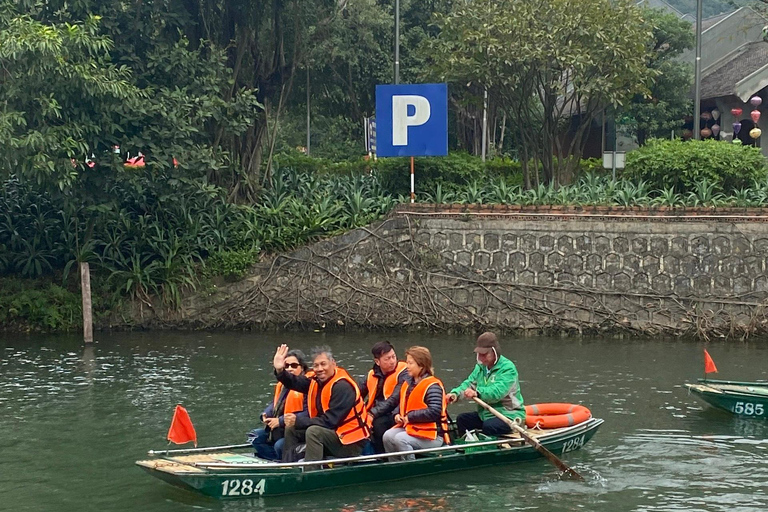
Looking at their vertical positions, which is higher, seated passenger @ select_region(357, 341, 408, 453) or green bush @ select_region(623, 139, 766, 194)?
green bush @ select_region(623, 139, 766, 194)

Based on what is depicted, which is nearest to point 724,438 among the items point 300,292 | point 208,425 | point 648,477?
point 648,477

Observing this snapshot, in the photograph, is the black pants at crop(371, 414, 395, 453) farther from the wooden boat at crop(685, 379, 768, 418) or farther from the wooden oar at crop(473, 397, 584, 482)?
the wooden boat at crop(685, 379, 768, 418)

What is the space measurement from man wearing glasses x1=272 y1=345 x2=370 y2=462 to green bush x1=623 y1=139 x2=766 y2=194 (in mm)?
13847

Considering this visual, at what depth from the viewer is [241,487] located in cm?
1080

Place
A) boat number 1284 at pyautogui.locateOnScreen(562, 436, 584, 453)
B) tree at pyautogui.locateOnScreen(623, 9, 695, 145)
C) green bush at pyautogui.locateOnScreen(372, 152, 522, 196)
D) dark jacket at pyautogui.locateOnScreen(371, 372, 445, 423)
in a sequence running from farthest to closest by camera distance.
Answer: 1. tree at pyautogui.locateOnScreen(623, 9, 695, 145)
2. green bush at pyautogui.locateOnScreen(372, 152, 522, 196)
3. boat number 1284 at pyautogui.locateOnScreen(562, 436, 584, 453)
4. dark jacket at pyautogui.locateOnScreen(371, 372, 445, 423)

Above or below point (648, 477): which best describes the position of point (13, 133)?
above

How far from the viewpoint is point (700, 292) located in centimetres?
2141

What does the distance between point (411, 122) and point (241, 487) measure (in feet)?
45.1

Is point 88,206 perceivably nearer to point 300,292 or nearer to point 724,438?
point 300,292

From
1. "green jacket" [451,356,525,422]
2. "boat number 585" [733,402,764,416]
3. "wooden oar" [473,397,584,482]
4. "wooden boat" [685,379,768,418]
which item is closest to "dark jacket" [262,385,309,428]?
"green jacket" [451,356,525,422]

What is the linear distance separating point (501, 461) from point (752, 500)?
2705 mm

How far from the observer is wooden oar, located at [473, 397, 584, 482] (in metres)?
11.8

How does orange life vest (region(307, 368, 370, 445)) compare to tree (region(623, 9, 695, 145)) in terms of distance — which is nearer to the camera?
orange life vest (region(307, 368, 370, 445))

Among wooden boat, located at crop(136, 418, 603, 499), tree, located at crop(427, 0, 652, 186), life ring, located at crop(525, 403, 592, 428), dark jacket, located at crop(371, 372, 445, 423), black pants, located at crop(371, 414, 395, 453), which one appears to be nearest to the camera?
wooden boat, located at crop(136, 418, 603, 499)
